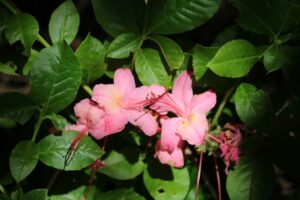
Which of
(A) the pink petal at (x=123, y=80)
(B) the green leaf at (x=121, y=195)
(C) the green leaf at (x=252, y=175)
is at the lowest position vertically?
(B) the green leaf at (x=121, y=195)

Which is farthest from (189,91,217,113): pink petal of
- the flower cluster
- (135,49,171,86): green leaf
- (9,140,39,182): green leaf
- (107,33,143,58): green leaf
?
(9,140,39,182): green leaf

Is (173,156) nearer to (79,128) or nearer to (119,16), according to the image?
(79,128)

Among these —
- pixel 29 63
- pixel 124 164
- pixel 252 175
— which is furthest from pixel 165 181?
pixel 29 63

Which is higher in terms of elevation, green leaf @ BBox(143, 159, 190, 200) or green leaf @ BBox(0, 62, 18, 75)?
green leaf @ BBox(0, 62, 18, 75)

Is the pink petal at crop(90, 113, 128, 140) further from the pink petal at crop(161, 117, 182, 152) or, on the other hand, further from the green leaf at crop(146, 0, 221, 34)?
the green leaf at crop(146, 0, 221, 34)

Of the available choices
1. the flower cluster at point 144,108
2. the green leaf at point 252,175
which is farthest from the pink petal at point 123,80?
the green leaf at point 252,175

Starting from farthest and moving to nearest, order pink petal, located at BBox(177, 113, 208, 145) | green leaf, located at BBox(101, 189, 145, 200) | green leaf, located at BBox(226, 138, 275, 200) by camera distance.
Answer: green leaf, located at BBox(101, 189, 145, 200) < green leaf, located at BBox(226, 138, 275, 200) < pink petal, located at BBox(177, 113, 208, 145)

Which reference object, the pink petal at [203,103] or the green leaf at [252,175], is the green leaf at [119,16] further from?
the green leaf at [252,175]

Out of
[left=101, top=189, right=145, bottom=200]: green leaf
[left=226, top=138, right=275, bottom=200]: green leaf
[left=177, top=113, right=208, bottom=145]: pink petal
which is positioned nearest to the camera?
[left=177, top=113, right=208, bottom=145]: pink petal
